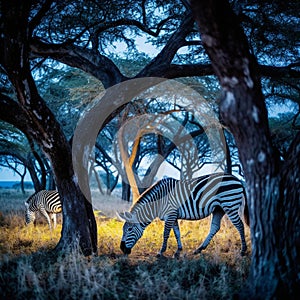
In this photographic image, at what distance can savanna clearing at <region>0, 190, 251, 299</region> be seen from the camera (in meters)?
3.48

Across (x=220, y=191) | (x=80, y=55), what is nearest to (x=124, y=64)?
(x=80, y=55)

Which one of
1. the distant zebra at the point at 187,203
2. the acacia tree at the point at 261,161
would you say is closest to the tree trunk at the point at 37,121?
the distant zebra at the point at 187,203

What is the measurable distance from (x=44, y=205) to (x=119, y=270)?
5.04 metres

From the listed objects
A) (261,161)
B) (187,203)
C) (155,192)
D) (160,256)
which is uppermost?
(261,161)

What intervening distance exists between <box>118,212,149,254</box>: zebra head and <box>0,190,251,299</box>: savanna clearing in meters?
0.17

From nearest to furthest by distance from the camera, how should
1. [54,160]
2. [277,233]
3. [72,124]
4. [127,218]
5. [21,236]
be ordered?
[277,233] → [54,160] → [127,218] → [21,236] → [72,124]

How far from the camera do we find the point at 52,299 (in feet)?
10.9

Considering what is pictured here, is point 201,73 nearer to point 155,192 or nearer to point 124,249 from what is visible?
point 155,192

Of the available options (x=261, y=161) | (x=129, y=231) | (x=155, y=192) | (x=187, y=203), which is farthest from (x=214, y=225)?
(x=261, y=161)

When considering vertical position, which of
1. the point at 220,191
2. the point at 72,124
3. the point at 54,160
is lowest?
the point at 220,191

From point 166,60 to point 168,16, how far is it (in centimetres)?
251

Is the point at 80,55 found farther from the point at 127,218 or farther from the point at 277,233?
the point at 277,233

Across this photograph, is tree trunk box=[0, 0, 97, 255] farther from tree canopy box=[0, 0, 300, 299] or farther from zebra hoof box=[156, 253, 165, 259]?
zebra hoof box=[156, 253, 165, 259]

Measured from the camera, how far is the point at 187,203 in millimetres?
6562
